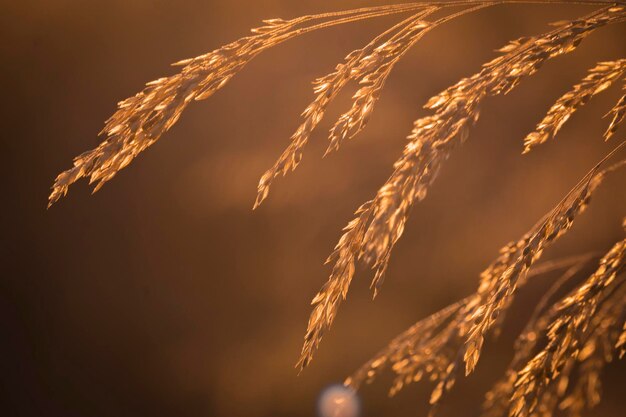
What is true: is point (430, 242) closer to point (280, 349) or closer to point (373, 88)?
point (280, 349)

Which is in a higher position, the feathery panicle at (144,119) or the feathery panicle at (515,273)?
the feathery panicle at (144,119)

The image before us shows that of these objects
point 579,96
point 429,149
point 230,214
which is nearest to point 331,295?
point 429,149

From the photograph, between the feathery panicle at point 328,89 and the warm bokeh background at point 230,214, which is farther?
the warm bokeh background at point 230,214

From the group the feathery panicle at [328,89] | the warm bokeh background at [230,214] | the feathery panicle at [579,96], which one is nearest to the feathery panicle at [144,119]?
the feathery panicle at [328,89]

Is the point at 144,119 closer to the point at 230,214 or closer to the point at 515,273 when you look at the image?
the point at 515,273

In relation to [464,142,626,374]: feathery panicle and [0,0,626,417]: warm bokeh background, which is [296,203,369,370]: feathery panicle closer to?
[464,142,626,374]: feathery panicle

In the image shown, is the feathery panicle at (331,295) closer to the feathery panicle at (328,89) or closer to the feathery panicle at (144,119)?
the feathery panicle at (328,89)

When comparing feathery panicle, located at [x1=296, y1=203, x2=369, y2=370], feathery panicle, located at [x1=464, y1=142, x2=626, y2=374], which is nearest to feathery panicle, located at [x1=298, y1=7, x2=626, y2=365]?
feathery panicle, located at [x1=296, y1=203, x2=369, y2=370]

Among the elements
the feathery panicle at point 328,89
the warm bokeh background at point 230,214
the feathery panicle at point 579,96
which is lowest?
the warm bokeh background at point 230,214
